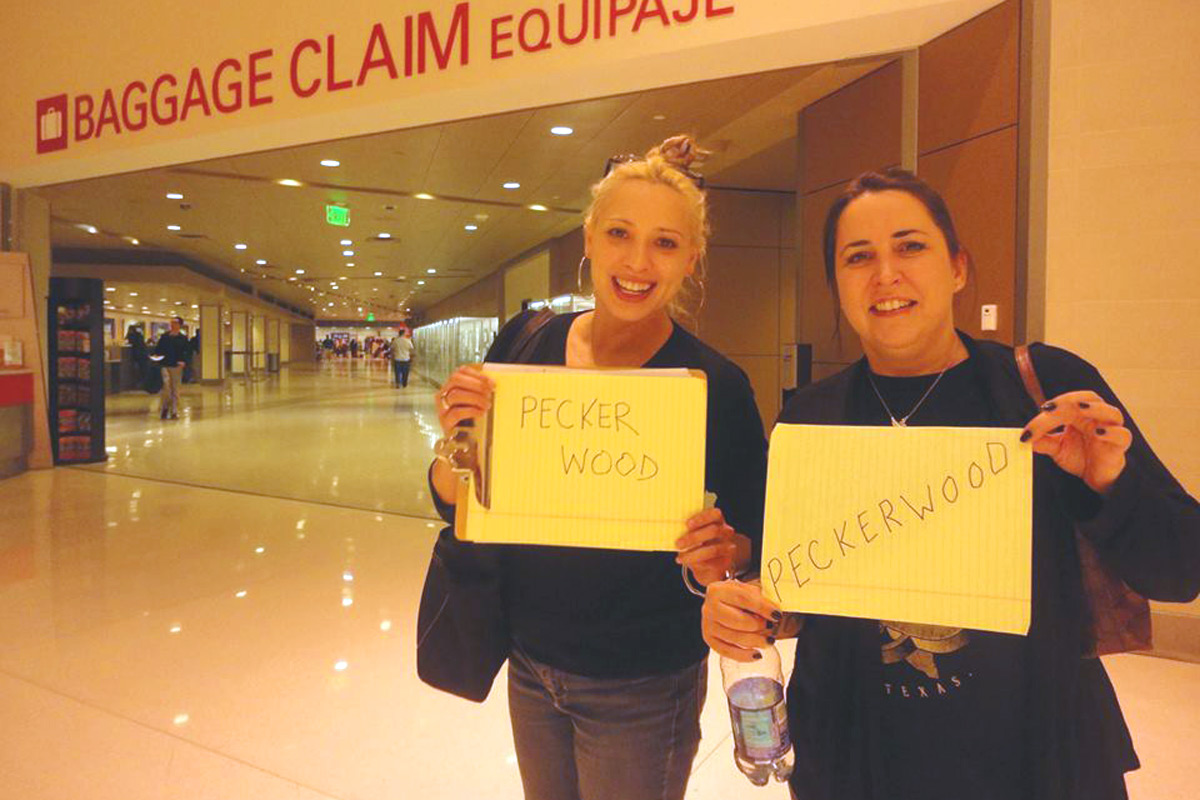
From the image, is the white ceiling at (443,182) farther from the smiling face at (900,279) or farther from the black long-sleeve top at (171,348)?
the smiling face at (900,279)

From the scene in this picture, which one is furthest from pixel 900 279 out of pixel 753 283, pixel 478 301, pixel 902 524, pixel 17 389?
pixel 478 301

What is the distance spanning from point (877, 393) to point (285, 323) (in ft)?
139

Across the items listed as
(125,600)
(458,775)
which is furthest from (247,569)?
(458,775)

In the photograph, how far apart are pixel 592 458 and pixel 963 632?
477mm

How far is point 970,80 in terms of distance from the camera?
11.8ft

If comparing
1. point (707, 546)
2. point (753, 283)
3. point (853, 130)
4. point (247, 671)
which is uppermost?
point (853, 130)

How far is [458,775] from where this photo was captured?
229cm

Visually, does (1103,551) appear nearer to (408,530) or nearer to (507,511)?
(507,511)

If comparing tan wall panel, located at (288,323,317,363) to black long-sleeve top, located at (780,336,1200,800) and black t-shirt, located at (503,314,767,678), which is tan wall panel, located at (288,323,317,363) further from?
black long-sleeve top, located at (780,336,1200,800)

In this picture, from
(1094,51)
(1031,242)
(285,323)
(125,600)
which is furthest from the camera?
(285,323)

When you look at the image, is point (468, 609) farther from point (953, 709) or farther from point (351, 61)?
point (351, 61)

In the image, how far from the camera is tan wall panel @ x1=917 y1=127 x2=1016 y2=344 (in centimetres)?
349

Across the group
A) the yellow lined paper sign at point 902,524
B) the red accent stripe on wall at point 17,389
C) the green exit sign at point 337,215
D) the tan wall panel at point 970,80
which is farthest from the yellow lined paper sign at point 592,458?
the green exit sign at point 337,215

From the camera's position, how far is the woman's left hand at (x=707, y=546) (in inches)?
33.6
